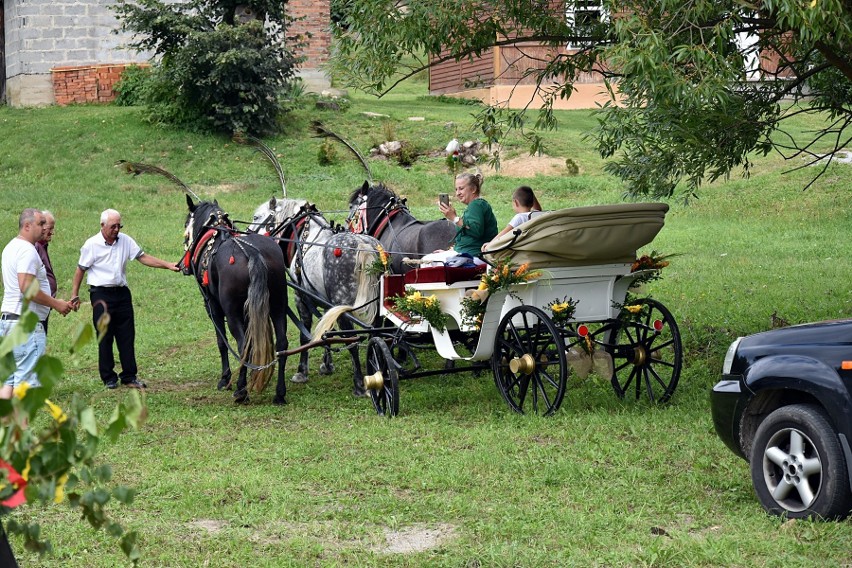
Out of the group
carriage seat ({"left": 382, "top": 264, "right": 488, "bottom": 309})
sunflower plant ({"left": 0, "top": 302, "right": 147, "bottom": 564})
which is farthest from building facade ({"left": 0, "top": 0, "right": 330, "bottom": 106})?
sunflower plant ({"left": 0, "top": 302, "right": 147, "bottom": 564})

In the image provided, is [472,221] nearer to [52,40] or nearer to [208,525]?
[208,525]

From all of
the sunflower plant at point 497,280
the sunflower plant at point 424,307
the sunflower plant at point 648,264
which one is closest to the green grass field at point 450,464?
the sunflower plant at point 424,307

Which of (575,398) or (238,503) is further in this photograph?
(575,398)

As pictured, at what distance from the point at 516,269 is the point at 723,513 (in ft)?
9.63

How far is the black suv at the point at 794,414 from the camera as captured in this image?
5.46m

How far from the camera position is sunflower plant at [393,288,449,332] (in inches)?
361

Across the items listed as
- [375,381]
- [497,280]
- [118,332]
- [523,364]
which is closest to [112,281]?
[118,332]

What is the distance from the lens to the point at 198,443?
8594 mm

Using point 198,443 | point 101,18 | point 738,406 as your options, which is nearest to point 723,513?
point 738,406

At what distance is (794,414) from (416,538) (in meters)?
2.12

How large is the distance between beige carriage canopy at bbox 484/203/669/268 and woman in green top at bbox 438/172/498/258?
938 millimetres

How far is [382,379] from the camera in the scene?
934cm

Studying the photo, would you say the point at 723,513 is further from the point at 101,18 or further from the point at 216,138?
the point at 101,18

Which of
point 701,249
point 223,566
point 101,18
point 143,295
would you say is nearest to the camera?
point 223,566
